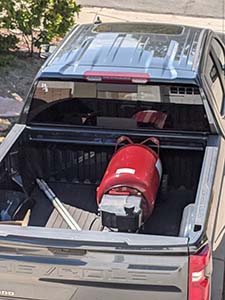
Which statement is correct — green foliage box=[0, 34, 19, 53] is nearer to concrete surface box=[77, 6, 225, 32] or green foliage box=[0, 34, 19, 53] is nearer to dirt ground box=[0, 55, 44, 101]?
dirt ground box=[0, 55, 44, 101]

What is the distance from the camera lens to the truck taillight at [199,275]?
11.6 ft

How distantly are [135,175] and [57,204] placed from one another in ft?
2.40

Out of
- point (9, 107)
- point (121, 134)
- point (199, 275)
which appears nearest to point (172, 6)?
point (9, 107)

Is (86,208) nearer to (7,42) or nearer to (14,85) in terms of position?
(14,85)

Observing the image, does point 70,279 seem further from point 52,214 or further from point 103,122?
point 103,122

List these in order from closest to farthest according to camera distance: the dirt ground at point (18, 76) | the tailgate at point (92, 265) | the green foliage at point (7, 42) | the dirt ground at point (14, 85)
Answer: the tailgate at point (92, 265) < the dirt ground at point (14, 85) < the dirt ground at point (18, 76) < the green foliage at point (7, 42)

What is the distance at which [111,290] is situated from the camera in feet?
11.8

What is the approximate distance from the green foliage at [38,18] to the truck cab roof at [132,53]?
154 inches

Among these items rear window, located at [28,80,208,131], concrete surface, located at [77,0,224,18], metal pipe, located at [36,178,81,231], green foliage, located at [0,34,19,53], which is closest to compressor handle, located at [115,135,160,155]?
rear window, located at [28,80,208,131]

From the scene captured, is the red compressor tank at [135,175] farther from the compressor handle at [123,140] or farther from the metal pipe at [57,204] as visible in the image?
the metal pipe at [57,204]

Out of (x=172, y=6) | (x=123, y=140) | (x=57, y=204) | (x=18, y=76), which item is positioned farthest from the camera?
(x=172, y=6)

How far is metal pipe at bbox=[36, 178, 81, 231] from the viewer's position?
484cm

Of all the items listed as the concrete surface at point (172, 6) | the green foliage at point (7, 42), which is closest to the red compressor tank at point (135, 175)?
the green foliage at point (7, 42)

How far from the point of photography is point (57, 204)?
508 cm
